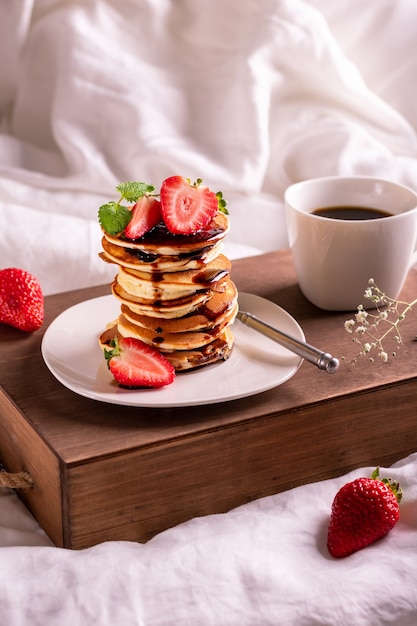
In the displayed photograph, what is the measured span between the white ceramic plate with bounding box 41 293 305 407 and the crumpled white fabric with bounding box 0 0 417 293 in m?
0.77

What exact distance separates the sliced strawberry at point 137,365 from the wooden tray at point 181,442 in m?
0.05

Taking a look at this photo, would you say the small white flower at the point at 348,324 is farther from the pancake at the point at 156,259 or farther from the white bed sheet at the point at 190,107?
the white bed sheet at the point at 190,107

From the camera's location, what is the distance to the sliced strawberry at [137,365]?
4.89 ft

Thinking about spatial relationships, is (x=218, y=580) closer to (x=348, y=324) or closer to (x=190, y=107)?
(x=348, y=324)

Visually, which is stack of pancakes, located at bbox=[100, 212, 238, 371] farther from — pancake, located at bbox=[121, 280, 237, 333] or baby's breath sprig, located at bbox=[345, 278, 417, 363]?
baby's breath sprig, located at bbox=[345, 278, 417, 363]

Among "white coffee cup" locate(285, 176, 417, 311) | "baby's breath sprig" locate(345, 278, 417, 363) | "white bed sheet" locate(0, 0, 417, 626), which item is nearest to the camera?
"baby's breath sprig" locate(345, 278, 417, 363)

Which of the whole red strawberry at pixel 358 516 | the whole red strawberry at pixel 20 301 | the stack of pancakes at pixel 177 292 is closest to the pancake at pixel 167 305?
the stack of pancakes at pixel 177 292

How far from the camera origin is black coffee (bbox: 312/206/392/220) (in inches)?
73.7

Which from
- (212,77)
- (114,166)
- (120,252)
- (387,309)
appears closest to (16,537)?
(120,252)

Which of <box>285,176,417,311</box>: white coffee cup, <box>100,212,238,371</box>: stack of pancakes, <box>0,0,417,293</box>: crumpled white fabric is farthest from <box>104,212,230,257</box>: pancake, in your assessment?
<box>0,0,417,293</box>: crumpled white fabric

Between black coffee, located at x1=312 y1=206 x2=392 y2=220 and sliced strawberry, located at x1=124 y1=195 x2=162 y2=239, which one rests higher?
sliced strawberry, located at x1=124 y1=195 x2=162 y2=239

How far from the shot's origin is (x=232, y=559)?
137 centimetres

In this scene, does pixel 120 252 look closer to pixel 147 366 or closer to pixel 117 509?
pixel 147 366

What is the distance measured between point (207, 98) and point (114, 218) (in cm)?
119
